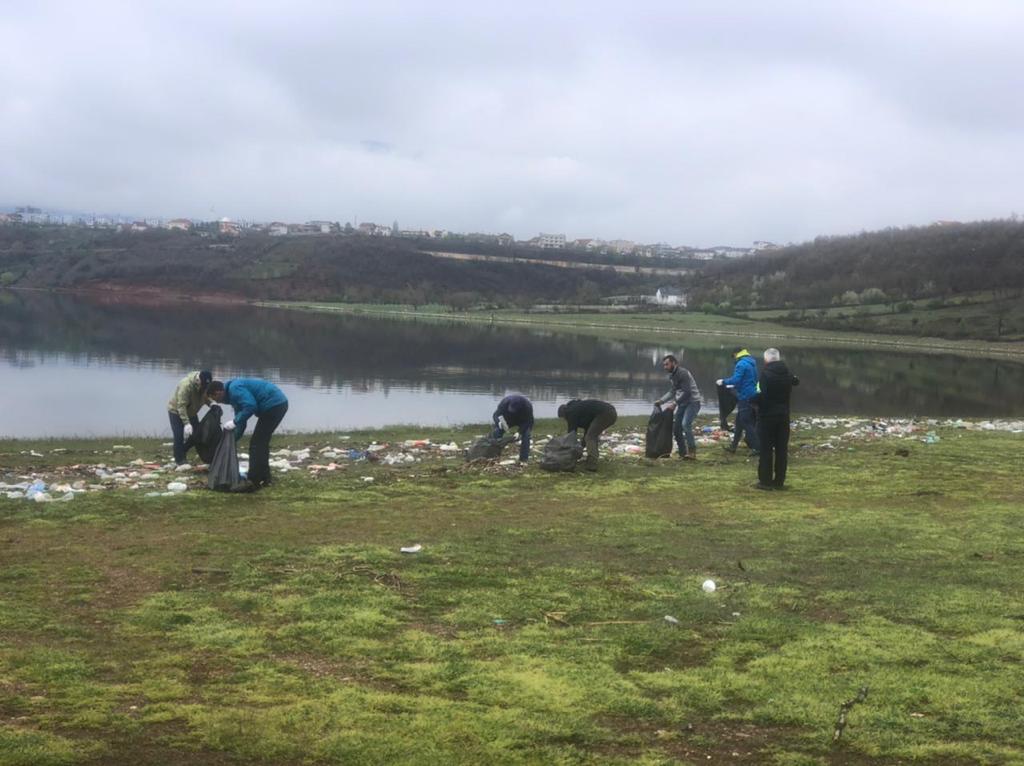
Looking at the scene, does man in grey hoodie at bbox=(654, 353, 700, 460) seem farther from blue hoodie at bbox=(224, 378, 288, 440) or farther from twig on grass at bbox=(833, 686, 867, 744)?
twig on grass at bbox=(833, 686, 867, 744)

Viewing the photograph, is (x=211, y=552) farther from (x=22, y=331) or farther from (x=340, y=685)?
(x=22, y=331)

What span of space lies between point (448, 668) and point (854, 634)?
292 cm

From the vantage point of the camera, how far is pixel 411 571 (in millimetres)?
8352

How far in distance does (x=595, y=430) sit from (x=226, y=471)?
573cm

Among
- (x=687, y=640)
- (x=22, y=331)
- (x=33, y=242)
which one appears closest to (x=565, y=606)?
(x=687, y=640)

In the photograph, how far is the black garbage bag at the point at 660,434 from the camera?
16672 mm

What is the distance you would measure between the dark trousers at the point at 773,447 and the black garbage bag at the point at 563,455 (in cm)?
285

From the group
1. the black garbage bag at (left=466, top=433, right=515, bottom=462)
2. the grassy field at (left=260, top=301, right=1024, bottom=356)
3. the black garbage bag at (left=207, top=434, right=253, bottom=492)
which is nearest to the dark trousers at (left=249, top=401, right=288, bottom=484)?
the black garbage bag at (left=207, top=434, right=253, bottom=492)

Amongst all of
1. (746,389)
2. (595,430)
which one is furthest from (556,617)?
(746,389)

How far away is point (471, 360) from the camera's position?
57.1 meters

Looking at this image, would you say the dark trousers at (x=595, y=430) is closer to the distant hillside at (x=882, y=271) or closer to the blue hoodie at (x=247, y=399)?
the blue hoodie at (x=247, y=399)

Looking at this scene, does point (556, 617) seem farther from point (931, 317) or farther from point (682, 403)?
point (931, 317)

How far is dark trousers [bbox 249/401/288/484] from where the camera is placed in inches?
499

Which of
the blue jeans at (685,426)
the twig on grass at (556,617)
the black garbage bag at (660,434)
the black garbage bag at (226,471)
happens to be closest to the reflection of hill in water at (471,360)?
the blue jeans at (685,426)
